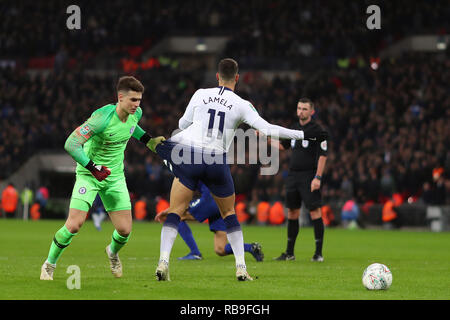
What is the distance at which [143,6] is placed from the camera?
1722 inches

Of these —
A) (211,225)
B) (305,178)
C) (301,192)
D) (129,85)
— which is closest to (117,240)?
(129,85)

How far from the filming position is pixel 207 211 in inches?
501

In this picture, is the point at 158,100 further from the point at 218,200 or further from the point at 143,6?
the point at 218,200

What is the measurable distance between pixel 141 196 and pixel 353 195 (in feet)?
25.5

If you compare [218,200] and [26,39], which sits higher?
[26,39]

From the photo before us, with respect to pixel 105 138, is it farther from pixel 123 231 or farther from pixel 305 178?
pixel 305 178

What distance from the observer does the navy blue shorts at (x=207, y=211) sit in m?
12.7

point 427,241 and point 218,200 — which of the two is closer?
point 218,200

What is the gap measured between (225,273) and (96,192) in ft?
6.59

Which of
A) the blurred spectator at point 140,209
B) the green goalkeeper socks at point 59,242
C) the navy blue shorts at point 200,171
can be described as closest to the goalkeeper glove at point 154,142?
the navy blue shorts at point 200,171

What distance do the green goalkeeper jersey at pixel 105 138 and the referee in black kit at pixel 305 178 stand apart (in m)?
3.67

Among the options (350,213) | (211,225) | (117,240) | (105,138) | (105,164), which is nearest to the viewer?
(105,138)
